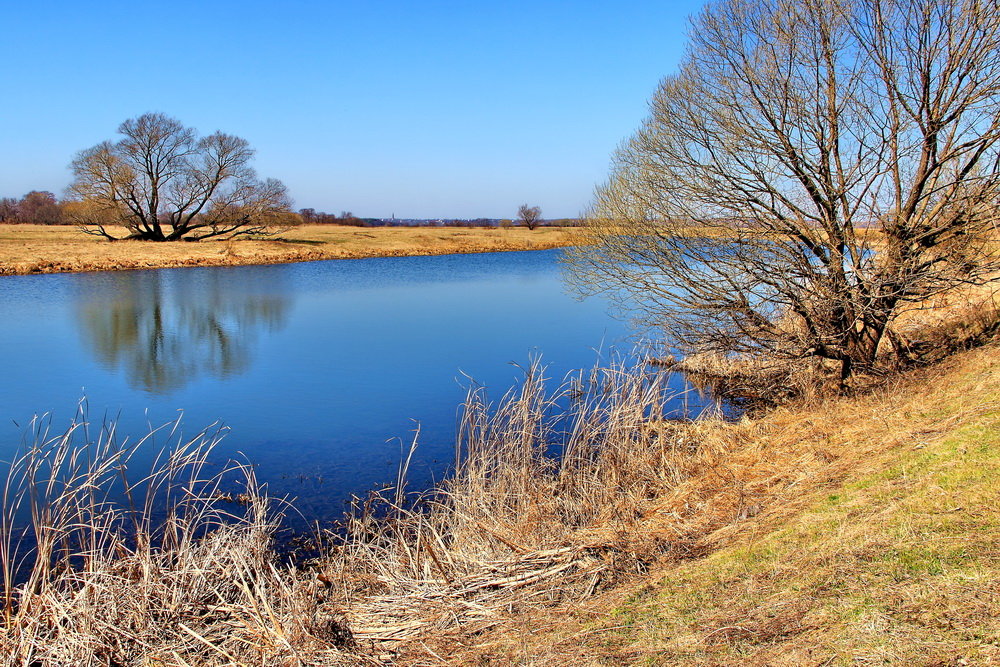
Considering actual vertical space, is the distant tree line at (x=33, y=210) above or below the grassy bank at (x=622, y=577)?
above

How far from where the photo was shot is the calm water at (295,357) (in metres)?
9.01

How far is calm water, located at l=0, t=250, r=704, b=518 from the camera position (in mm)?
9008

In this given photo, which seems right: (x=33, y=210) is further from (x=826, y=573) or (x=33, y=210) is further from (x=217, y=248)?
(x=826, y=573)

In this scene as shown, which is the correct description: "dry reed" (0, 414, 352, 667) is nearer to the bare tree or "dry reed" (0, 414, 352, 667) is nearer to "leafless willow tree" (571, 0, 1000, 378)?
"leafless willow tree" (571, 0, 1000, 378)

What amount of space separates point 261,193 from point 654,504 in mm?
43600

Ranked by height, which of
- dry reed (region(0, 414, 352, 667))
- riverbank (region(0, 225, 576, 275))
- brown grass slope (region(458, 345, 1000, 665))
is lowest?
dry reed (region(0, 414, 352, 667))

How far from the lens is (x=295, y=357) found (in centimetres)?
1441

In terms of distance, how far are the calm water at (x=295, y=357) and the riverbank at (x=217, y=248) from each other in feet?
14.4

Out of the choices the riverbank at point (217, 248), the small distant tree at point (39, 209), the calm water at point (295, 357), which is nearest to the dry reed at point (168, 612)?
the calm water at point (295, 357)

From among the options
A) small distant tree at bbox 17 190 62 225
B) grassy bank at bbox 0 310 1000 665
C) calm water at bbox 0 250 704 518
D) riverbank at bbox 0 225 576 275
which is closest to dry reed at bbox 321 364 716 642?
grassy bank at bbox 0 310 1000 665

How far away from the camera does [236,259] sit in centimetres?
3638

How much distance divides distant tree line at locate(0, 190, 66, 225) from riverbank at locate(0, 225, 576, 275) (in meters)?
10.7

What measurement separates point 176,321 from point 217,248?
21670mm

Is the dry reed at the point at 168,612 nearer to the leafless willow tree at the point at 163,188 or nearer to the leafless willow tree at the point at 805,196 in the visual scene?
the leafless willow tree at the point at 805,196
